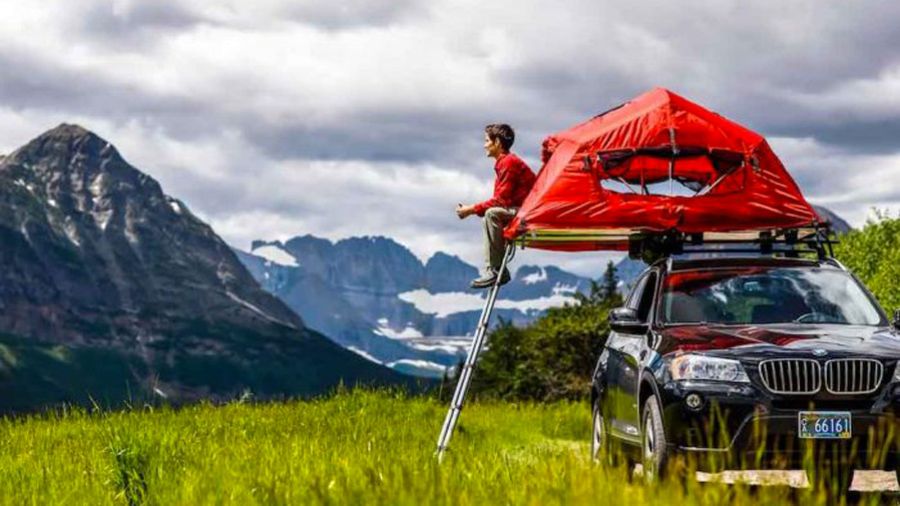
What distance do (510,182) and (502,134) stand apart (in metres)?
0.53

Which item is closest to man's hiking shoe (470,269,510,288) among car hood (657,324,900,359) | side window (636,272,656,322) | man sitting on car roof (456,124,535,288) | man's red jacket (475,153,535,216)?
man sitting on car roof (456,124,535,288)

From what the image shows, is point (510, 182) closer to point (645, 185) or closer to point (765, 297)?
point (645, 185)

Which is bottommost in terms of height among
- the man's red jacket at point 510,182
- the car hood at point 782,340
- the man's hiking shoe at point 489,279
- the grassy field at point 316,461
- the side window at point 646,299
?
the grassy field at point 316,461

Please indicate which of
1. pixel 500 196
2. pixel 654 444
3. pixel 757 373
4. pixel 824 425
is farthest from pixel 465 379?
pixel 824 425

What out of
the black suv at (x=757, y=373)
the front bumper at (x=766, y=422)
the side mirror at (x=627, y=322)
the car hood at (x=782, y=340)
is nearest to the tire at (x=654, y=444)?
the black suv at (x=757, y=373)

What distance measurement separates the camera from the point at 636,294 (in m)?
12.2

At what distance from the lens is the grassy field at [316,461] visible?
6551 millimetres

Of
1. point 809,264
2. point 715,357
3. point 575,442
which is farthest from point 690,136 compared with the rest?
point 575,442

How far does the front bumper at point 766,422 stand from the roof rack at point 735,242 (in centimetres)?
277

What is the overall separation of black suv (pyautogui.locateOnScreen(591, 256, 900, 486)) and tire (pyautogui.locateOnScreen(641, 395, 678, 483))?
0.03ft

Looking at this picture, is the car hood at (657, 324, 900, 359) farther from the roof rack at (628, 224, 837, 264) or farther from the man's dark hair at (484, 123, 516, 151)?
the man's dark hair at (484, 123, 516, 151)

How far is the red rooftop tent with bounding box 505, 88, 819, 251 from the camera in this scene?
1208 cm

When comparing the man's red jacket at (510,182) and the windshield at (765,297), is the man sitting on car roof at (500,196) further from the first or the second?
the windshield at (765,297)

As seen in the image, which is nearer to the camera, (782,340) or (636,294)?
(782,340)
